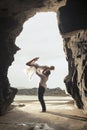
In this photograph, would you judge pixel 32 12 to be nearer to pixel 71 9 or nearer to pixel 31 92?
pixel 71 9

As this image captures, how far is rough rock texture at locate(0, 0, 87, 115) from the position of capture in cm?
953

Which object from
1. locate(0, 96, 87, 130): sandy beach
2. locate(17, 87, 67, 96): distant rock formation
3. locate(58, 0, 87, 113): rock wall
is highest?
locate(58, 0, 87, 113): rock wall

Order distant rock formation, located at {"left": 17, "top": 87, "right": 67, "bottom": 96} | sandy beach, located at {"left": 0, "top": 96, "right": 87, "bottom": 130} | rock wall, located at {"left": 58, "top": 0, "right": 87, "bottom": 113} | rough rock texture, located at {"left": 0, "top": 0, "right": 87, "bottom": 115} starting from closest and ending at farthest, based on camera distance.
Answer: sandy beach, located at {"left": 0, "top": 96, "right": 87, "bottom": 130} < rock wall, located at {"left": 58, "top": 0, "right": 87, "bottom": 113} < rough rock texture, located at {"left": 0, "top": 0, "right": 87, "bottom": 115} < distant rock formation, located at {"left": 17, "top": 87, "right": 67, "bottom": 96}

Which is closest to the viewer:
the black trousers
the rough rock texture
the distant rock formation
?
the rough rock texture

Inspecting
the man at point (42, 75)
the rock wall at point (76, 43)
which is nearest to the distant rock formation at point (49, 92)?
the rock wall at point (76, 43)

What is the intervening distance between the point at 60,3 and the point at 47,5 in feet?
1.92

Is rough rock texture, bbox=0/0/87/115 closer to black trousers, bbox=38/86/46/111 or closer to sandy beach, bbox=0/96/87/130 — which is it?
sandy beach, bbox=0/96/87/130

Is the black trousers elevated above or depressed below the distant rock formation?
above

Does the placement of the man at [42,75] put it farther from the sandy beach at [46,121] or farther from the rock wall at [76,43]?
the rock wall at [76,43]

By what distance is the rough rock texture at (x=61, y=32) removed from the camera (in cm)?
953

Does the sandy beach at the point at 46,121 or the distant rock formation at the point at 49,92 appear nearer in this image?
the sandy beach at the point at 46,121

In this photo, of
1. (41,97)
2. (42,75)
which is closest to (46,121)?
(41,97)

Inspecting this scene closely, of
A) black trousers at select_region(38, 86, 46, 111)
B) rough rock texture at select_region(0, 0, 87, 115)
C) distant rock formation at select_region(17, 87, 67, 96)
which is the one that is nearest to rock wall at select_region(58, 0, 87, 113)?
rough rock texture at select_region(0, 0, 87, 115)

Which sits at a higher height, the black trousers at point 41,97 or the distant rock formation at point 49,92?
the black trousers at point 41,97
